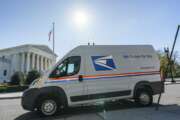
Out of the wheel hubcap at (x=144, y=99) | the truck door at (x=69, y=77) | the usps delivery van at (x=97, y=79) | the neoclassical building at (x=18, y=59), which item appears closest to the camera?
the usps delivery van at (x=97, y=79)

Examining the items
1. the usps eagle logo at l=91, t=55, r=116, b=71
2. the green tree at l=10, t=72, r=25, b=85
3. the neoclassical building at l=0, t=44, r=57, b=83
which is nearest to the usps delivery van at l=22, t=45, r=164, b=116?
the usps eagle logo at l=91, t=55, r=116, b=71

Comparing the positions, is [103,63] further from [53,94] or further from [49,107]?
[49,107]

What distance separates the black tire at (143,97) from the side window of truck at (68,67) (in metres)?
3.13

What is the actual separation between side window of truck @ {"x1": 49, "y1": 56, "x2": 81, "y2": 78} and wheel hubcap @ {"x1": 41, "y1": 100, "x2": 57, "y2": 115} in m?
1.04

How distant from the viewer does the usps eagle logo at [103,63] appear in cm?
892

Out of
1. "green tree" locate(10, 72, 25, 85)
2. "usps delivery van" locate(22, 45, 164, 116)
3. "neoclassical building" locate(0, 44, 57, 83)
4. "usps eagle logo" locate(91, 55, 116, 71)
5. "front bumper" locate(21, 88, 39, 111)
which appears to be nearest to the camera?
"front bumper" locate(21, 88, 39, 111)

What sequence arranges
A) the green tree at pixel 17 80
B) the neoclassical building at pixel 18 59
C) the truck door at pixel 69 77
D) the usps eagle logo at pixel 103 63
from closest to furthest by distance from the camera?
the truck door at pixel 69 77, the usps eagle logo at pixel 103 63, the green tree at pixel 17 80, the neoclassical building at pixel 18 59

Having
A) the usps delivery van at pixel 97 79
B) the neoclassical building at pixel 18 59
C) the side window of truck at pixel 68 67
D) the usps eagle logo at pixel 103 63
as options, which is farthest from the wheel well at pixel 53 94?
the neoclassical building at pixel 18 59

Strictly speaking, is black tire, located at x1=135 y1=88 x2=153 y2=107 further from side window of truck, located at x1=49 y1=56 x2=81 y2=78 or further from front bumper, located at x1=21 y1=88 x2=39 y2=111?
front bumper, located at x1=21 y1=88 x2=39 y2=111

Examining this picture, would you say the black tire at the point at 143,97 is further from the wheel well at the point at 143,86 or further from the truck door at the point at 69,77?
the truck door at the point at 69,77

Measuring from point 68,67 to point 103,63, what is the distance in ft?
5.22

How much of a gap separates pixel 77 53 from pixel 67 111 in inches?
103

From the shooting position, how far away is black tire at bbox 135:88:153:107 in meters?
9.49

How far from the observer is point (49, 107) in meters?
8.14
